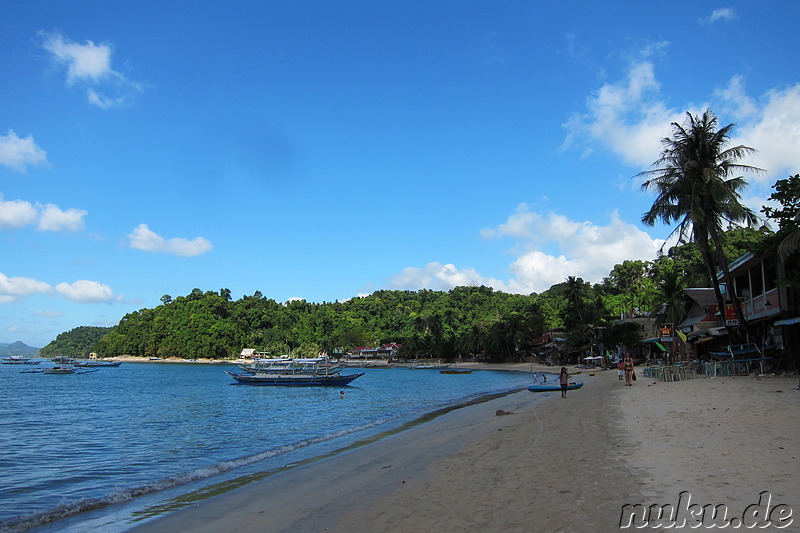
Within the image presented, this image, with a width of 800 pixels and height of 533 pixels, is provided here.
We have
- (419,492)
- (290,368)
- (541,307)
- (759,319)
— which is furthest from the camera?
(541,307)

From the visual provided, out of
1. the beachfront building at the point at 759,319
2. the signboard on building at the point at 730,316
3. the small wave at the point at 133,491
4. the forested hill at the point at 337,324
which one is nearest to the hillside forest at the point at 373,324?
the forested hill at the point at 337,324

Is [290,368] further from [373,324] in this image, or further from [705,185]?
[373,324]

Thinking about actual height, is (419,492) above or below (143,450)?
above

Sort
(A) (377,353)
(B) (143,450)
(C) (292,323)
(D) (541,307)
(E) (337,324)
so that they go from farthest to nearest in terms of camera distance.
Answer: (C) (292,323), (E) (337,324), (A) (377,353), (D) (541,307), (B) (143,450)

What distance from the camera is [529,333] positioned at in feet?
339

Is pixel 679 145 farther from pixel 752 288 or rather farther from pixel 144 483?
pixel 144 483

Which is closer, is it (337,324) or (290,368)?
(290,368)

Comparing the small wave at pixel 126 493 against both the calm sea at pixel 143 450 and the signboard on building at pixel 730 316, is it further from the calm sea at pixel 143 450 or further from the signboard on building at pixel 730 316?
the signboard on building at pixel 730 316

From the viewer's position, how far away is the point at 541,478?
8.67 meters

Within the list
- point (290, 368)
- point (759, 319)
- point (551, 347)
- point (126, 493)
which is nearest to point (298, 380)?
point (290, 368)

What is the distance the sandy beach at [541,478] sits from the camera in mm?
6738

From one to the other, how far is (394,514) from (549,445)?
19.3ft

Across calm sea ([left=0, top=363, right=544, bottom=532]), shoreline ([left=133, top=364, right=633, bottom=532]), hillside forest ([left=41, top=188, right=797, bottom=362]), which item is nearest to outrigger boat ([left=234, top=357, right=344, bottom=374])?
calm sea ([left=0, top=363, right=544, bottom=532])

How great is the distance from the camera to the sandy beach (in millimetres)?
6738
